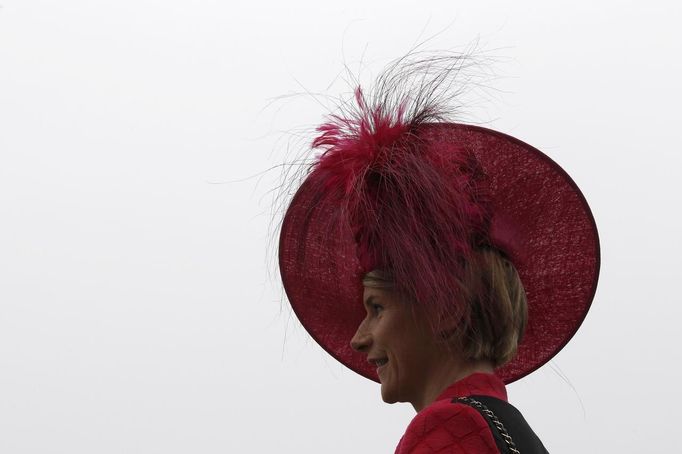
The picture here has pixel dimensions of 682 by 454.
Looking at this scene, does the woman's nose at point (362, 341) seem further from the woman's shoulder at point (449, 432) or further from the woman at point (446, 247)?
the woman's shoulder at point (449, 432)

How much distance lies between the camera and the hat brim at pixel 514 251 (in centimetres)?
99

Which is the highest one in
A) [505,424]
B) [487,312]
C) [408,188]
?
[408,188]

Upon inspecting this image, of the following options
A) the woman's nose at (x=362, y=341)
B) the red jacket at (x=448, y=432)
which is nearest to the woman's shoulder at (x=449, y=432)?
the red jacket at (x=448, y=432)

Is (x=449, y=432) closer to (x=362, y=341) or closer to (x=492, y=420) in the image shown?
(x=492, y=420)

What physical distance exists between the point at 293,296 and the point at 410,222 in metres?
0.29

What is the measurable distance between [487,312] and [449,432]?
13 cm

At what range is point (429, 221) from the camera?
0.91m

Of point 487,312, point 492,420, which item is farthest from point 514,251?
point 492,420

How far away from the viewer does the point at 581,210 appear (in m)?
1.02

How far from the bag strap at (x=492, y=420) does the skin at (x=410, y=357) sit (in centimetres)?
6

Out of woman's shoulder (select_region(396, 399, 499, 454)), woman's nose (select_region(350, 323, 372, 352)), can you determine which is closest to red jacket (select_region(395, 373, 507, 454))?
woman's shoulder (select_region(396, 399, 499, 454))

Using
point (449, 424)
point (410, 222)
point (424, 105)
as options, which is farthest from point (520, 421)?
point (424, 105)

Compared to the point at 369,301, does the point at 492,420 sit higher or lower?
lower

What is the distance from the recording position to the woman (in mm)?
890
